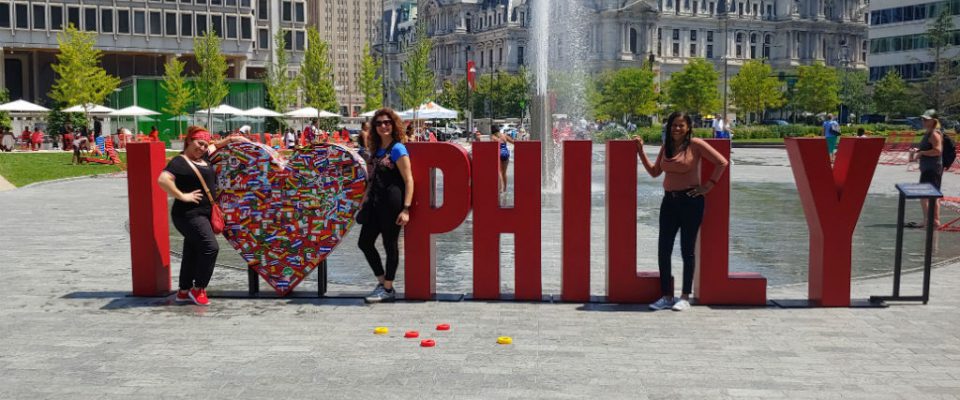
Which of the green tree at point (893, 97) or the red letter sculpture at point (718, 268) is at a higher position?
the green tree at point (893, 97)

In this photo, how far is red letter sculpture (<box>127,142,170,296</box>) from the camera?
27.7 feet

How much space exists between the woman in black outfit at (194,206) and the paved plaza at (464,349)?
288mm

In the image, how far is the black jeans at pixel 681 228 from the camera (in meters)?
7.77

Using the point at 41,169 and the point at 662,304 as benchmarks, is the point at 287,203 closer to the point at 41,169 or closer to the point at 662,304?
the point at 662,304

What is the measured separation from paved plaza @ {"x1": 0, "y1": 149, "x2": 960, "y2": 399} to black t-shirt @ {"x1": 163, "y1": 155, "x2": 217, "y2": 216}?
853 mm

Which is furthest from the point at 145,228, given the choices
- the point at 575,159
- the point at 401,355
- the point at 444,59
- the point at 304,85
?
the point at 444,59

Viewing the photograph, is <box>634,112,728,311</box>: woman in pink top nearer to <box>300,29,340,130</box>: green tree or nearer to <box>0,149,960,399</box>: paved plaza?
<box>0,149,960,399</box>: paved plaza

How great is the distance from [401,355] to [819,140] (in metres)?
4.05

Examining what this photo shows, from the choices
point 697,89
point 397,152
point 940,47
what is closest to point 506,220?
point 397,152

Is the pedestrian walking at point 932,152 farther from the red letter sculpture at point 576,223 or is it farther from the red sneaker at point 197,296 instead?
the red sneaker at point 197,296

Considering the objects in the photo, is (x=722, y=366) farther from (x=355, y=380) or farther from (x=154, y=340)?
(x=154, y=340)

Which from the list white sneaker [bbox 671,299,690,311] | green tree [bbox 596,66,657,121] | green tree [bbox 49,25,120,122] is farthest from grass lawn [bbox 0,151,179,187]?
green tree [bbox 596,66,657,121]

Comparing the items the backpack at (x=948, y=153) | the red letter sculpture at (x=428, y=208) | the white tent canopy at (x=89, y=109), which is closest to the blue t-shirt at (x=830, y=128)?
the backpack at (x=948, y=153)

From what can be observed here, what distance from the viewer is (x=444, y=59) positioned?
141875 millimetres
